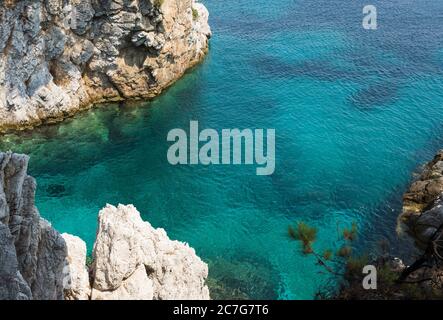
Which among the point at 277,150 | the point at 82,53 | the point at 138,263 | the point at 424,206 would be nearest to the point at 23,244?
the point at 138,263

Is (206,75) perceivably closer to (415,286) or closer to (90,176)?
(90,176)

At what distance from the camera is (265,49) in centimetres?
7638

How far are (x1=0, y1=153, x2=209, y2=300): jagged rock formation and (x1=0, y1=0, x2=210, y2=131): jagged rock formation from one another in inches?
1062

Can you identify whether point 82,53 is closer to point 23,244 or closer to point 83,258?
point 83,258

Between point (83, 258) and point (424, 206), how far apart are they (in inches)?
1288

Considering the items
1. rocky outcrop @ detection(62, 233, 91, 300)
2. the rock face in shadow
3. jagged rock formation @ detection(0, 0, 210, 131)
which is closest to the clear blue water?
jagged rock formation @ detection(0, 0, 210, 131)

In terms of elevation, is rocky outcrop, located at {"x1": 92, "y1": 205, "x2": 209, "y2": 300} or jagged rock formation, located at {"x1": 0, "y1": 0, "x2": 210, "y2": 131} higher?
jagged rock formation, located at {"x1": 0, "y1": 0, "x2": 210, "y2": 131}

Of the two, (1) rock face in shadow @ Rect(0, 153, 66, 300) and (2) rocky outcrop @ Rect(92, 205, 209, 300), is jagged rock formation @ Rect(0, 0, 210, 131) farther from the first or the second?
(1) rock face in shadow @ Rect(0, 153, 66, 300)

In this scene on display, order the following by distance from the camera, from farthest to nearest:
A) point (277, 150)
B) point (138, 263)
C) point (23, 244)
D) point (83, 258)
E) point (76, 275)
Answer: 1. point (277, 150)
2. point (138, 263)
3. point (83, 258)
4. point (76, 275)
5. point (23, 244)

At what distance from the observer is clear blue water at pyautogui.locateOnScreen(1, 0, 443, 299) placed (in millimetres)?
41062

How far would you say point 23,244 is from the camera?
2083 cm

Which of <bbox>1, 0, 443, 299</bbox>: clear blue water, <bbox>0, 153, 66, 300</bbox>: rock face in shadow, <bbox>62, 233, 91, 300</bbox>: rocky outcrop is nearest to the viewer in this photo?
<bbox>0, 153, 66, 300</bbox>: rock face in shadow

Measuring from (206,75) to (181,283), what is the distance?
43769mm

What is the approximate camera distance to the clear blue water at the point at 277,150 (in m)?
41.1
